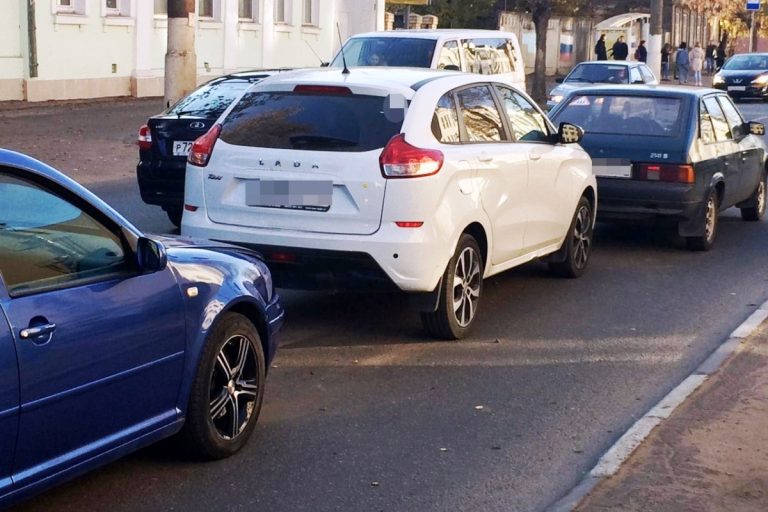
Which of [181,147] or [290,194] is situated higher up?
[290,194]

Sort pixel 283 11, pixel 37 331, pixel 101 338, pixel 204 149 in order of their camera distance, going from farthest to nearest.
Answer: pixel 283 11, pixel 204 149, pixel 101 338, pixel 37 331

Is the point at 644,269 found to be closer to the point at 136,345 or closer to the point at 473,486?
the point at 473,486

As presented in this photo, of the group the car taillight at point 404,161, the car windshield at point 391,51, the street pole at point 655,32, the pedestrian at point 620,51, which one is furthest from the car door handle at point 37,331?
the pedestrian at point 620,51

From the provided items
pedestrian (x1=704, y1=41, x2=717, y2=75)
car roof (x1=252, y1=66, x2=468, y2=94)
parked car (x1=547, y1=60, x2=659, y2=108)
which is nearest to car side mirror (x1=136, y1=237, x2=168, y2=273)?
car roof (x1=252, y1=66, x2=468, y2=94)

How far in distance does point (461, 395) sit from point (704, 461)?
1633mm

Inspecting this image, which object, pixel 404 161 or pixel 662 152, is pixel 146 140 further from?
pixel 404 161

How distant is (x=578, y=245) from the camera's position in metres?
11.1

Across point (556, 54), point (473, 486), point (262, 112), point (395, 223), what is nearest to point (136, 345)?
point (473, 486)

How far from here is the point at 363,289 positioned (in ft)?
26.7

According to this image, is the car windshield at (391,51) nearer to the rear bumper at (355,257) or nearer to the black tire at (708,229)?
the black tire at (708,229)

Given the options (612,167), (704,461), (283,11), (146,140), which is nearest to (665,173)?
(612,167)

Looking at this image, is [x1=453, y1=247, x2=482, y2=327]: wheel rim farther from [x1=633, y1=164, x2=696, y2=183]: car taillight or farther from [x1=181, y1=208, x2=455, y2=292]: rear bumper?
[x1=633, y1=164, x2=696, y2=183]: car taillight

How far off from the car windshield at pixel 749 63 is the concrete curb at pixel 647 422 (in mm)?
37432

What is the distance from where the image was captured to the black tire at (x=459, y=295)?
27.6 feet
